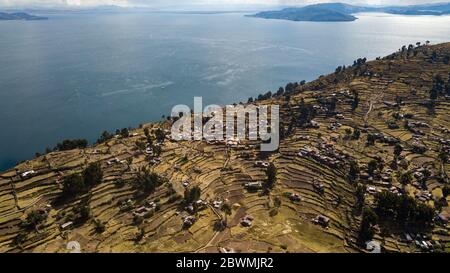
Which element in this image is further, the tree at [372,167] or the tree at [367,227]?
the tree at [372,167]

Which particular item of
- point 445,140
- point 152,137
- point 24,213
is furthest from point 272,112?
point 24,213

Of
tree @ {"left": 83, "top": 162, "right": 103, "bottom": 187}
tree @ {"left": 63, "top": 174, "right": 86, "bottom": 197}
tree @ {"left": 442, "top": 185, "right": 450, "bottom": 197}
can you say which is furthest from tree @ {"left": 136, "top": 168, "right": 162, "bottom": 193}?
tree @ {"left": 442, "top": 185, "right": 450, "bottom": 197}

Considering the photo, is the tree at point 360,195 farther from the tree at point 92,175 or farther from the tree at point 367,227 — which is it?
the tree at point 92,175

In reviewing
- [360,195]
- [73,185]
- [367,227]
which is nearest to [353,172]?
[360,195]

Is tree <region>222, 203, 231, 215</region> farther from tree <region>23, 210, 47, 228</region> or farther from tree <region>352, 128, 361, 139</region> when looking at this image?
tree <region>352, 128, 361, 139</region>

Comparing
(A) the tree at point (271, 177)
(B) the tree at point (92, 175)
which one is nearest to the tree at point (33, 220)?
(B) the tree at point (92, 175)

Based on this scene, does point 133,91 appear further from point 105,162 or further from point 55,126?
point 105,162
